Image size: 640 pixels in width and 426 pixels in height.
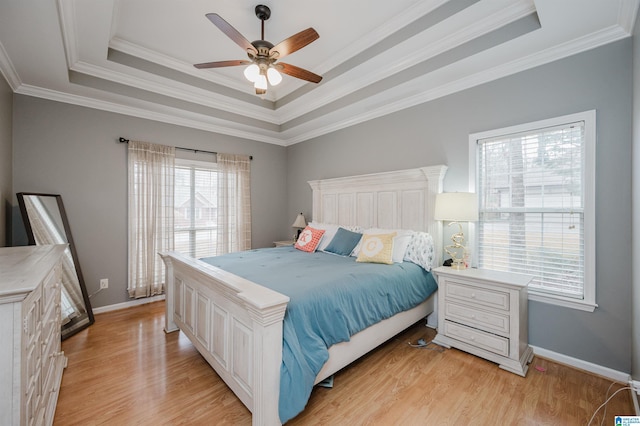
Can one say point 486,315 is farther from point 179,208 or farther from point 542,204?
point 179,208

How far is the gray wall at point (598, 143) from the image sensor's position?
2.05 metres

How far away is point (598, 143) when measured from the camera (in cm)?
215

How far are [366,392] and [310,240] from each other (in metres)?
2.00

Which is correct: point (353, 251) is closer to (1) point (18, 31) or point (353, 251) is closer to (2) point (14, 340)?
(2) point (14, 340)

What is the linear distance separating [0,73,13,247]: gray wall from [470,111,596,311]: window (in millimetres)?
4586

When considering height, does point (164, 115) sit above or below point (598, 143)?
above

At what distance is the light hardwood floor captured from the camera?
1.71m

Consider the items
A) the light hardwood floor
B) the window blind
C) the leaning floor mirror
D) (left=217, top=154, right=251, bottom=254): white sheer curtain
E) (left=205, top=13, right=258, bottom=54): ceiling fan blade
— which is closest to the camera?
the light hardwood floor

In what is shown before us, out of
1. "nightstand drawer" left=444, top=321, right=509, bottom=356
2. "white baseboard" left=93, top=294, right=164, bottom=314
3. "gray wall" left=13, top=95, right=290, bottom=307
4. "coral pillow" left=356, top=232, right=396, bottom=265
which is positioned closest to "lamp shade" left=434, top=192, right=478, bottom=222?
"coral pillow" left=356, top=232, right=396, bottom=265

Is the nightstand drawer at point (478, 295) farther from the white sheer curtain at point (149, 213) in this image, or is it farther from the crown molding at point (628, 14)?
the white sheer curtain at point (149, 213)

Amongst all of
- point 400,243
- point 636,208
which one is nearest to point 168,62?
point 400,243

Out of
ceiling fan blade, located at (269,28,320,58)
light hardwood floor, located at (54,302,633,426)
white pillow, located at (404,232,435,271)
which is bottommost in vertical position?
light hardwood floor, located at (54,302,633,426)

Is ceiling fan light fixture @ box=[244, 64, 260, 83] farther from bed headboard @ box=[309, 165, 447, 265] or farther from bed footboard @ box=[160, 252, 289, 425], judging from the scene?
bed headboard @ box=[309, 165, 447, 265]

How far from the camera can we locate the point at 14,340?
3.41 feet
